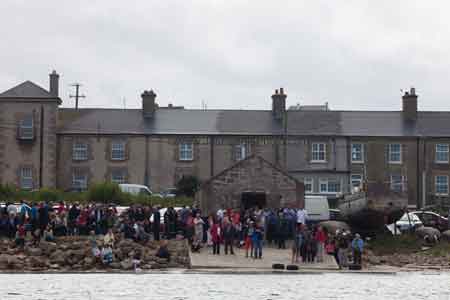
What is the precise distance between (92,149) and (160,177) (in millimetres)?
5200

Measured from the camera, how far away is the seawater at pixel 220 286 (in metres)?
39.3

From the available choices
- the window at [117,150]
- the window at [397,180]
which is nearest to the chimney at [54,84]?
the window at [117,150]

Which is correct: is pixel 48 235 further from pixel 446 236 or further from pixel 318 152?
pixel 318 152

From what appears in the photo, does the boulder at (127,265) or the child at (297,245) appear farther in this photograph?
the child at (297,245)

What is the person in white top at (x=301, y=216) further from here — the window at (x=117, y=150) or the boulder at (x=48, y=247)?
the window at (x=117, y=150)

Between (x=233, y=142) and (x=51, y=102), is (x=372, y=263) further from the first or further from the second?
(x=51, y=102)

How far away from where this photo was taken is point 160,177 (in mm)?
81000

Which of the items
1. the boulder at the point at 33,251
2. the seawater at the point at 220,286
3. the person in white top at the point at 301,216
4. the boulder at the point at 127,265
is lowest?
the seawater at the point at 220,286

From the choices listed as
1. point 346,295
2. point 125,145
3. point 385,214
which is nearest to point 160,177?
point 125,145

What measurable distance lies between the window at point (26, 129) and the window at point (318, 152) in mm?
19716

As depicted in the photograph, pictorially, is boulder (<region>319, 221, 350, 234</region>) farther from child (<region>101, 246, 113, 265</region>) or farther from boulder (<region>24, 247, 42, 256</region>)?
boulder (<region>24, 247, 42, 256</region>)

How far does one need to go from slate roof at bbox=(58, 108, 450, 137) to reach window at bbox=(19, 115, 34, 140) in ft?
6.96

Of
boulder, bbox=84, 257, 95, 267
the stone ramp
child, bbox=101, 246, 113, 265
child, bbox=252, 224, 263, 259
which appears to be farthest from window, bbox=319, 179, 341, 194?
child, bbox=101, 246, 113, 265

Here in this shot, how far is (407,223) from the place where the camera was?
2466 inches
